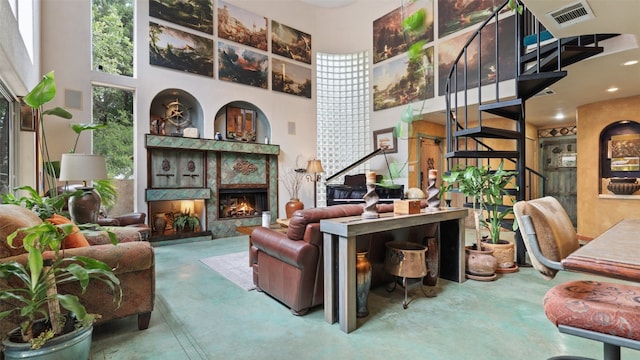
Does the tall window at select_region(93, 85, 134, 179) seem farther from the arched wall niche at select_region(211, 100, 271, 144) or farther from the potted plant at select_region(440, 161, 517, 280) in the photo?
the potted plant at select_region(440, 161, 517, 280)

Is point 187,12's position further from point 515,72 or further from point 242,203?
point 515,72

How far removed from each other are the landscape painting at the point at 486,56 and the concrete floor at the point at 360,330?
397 cm

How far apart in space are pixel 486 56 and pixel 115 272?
21.4 feet

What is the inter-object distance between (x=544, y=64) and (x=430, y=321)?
294 centimetres

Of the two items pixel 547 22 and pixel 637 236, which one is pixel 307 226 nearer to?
pixel 637 236

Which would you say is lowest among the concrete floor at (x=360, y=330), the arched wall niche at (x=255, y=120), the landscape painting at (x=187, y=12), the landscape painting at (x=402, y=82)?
the concrete floor at (x=360, y=330)

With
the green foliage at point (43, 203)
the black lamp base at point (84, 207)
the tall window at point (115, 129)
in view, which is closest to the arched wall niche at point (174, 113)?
the tall window at point (115, 129)

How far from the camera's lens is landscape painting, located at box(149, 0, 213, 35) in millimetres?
5438

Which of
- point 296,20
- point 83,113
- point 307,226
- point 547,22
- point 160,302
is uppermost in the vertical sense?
point 296,20

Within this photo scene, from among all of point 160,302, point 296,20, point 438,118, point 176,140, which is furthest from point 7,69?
point 438,118

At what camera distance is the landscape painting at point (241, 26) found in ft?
20.5

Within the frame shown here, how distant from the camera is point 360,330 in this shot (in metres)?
2.13

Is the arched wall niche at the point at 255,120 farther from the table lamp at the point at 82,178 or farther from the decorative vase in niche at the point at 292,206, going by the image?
the table lamp at the point at 82,178

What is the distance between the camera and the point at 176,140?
539 cm
